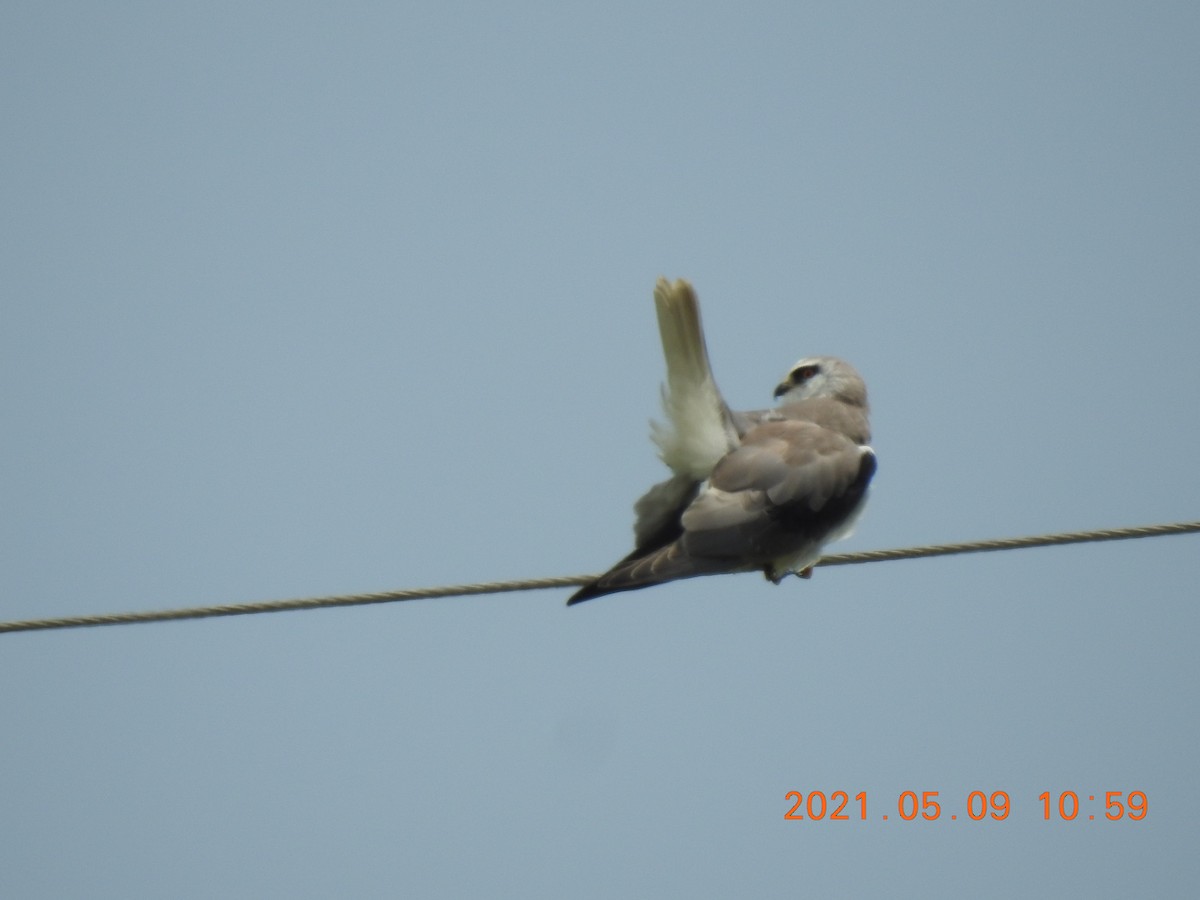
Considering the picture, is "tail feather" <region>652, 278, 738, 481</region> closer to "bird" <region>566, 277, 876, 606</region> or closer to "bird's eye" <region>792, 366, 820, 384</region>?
"bird" <region>566, 277, 876, 606</region>

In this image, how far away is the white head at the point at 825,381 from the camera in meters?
7.49

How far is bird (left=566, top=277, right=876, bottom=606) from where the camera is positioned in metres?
5.64

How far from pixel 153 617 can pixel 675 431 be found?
7.41 feet

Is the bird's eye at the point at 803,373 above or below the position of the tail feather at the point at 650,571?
above

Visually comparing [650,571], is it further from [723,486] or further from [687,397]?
[687,397]

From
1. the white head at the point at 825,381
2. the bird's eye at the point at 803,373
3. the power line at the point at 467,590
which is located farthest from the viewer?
the bird's eye at the point at 803,373

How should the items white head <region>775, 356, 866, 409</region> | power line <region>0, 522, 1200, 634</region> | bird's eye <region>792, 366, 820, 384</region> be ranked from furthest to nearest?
bird's eye <region>792, 366, 820, 384</region>, white head <region>775, 356, 866, 409</region>, power line <region>0, 522, 1200, 634</region>

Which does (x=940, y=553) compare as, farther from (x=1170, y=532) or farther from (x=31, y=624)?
(x=31, y=624)

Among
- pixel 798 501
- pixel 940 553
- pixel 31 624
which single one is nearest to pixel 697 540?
pixel 798 501

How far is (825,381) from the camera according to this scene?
7.57 m

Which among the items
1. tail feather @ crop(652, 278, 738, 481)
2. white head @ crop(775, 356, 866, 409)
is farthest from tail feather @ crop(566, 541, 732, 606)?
white head @ crop(775, 356, 866, 409)

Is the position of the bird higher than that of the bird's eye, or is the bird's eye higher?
the bird's eye

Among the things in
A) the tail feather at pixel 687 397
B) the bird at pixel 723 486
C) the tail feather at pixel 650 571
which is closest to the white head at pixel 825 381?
the bird at pixel 723 486

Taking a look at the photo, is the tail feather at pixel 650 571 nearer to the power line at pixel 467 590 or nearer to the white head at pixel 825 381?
the power line at pixel 467 590
